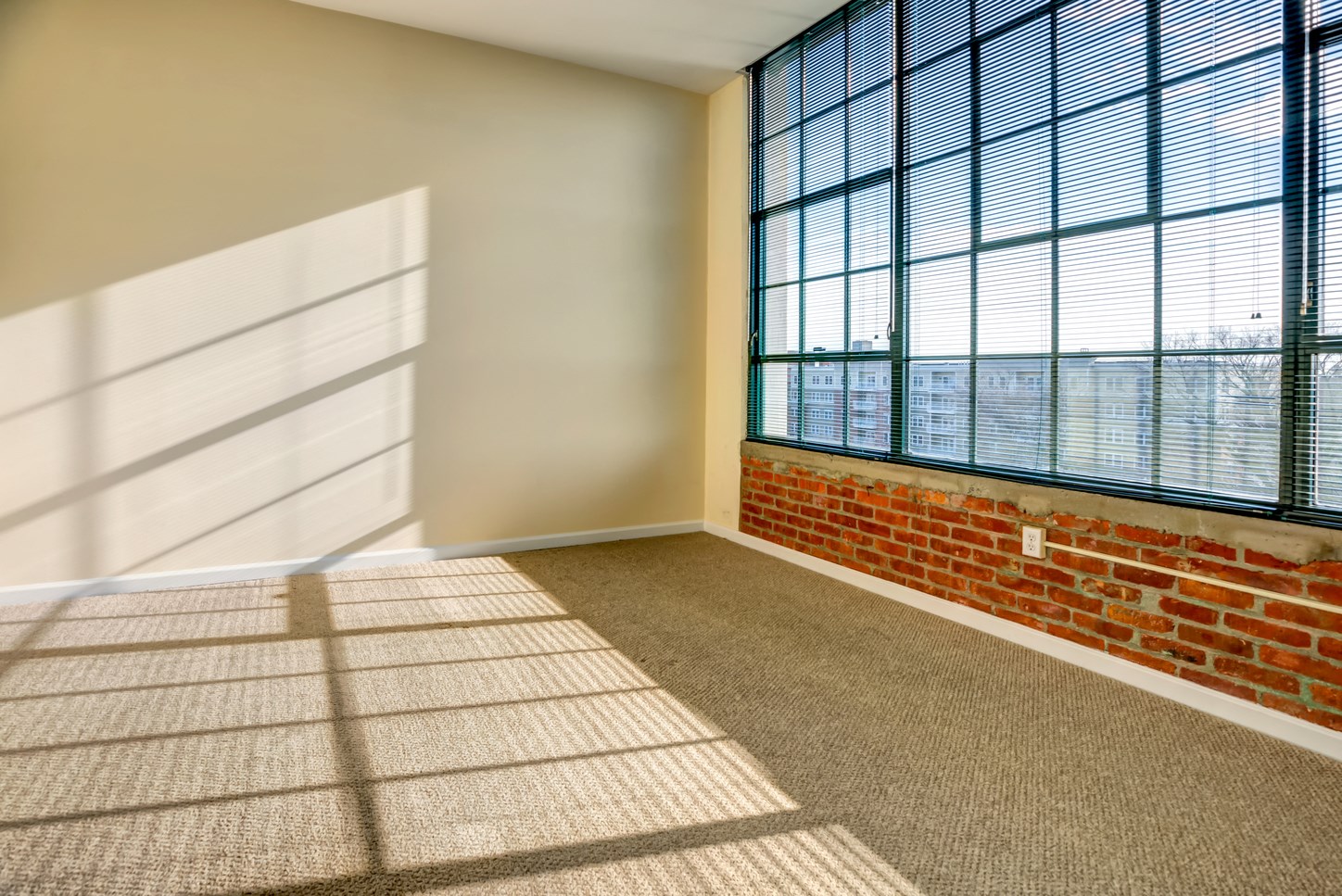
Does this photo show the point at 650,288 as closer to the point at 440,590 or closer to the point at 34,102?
the point at 440,590

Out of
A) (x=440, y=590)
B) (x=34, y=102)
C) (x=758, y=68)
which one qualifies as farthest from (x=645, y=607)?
(x=34, y=102)

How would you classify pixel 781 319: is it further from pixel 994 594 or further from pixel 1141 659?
pixel 1141 659

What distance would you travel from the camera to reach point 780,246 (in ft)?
14.5

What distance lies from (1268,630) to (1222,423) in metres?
0.64

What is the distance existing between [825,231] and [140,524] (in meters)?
3.72

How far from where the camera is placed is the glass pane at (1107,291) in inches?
101

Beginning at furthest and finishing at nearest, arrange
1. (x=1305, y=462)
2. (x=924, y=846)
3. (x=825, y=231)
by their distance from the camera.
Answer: (x=825, y=231)
(x=1305, y=462)
(x=924, y=846)

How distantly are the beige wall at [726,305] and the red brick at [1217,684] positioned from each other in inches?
104

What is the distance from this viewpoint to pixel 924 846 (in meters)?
1.68

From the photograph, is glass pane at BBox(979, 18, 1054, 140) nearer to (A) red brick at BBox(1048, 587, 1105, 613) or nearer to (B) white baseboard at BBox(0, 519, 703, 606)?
(A) red brick at BBox(1048, 587, 1105, 613)

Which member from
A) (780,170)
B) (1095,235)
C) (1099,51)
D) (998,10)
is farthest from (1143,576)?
(780,170)

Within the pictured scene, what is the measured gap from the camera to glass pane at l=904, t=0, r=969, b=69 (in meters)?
3.24

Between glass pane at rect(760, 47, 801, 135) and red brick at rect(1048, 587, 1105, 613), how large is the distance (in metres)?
2.88

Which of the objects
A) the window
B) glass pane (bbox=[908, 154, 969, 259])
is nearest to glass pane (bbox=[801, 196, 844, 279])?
the window
